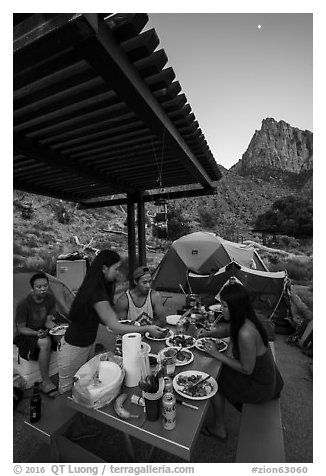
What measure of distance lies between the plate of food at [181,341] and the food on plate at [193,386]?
0.39m

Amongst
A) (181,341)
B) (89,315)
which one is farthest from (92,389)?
(181,341)

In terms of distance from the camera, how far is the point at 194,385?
4.38 feet

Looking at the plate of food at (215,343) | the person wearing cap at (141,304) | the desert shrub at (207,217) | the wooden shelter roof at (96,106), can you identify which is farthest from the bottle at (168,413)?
the desert shrub at (207,217)

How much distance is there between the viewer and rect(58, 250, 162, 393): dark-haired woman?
1508 millimetres

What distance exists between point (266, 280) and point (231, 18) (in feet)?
11.6

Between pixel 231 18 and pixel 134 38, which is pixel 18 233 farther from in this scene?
pixel 231 18

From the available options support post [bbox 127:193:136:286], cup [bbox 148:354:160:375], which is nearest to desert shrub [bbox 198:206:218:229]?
support post [bbox 127:193:136:286]

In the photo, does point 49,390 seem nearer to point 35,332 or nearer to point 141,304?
point 35,332

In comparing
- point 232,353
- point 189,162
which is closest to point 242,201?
point 189,162

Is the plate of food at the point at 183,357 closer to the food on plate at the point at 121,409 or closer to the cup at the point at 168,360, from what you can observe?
the cup at the point at 168,360

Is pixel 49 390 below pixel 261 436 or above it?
below

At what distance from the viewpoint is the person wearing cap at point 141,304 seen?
7.71 ft

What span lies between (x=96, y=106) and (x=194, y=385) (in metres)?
2.03

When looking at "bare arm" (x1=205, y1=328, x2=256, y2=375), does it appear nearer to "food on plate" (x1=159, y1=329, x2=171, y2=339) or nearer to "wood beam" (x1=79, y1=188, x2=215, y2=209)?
"food on plate" (x1=159, y1=329, x2=171, y2=339)
